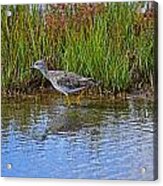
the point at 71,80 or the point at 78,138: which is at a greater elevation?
the point at 71,80

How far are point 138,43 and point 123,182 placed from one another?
35 centimetres

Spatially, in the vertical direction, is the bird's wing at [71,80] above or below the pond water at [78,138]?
above

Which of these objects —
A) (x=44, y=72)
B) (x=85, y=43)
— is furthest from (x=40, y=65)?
(x=85, y=43)

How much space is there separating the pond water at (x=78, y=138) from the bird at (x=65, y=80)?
3 cm

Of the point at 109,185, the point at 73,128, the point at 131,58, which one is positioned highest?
the point at 131,58

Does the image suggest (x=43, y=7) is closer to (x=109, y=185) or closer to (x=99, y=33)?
(x=99, y=33)

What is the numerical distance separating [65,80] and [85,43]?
0.11 metres

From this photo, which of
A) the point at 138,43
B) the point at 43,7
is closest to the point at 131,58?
the point at 138,43

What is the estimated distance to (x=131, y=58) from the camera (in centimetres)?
152

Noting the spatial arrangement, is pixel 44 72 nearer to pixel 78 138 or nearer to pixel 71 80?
pixel 71 80

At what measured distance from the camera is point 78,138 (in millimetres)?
1542

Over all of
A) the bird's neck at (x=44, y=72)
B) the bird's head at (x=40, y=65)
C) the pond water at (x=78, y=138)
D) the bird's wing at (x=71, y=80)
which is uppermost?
the bird's head at (x=40, y=65)

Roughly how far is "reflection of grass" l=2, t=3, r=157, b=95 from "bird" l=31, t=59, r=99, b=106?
0.5 inches

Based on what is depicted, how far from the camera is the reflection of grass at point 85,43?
1.51 m
